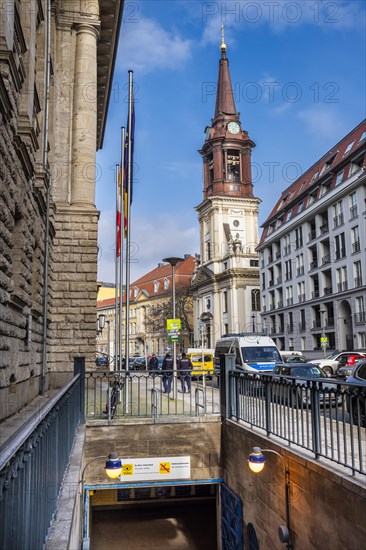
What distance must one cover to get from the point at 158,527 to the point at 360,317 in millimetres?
31961

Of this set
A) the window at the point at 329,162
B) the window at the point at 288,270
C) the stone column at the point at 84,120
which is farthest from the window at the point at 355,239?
the stone column at the point at 84,120

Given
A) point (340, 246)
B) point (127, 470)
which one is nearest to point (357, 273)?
point (340, 246)

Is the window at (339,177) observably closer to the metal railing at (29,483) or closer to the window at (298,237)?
the window at (298,237)

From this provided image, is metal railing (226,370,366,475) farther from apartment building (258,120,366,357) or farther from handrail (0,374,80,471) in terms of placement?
apartment building (258,120,366,357)

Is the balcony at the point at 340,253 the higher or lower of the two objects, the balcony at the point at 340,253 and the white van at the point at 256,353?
the higher

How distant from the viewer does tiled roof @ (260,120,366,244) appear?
160 feet

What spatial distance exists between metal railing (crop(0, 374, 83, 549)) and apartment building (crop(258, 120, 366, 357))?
4125 centimetres

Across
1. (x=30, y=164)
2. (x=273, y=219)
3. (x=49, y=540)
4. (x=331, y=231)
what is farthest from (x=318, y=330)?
(x=49, y=540)

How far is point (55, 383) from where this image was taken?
18188 millimetres

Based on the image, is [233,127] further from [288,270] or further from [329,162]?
[329,162]

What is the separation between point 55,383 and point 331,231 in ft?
126

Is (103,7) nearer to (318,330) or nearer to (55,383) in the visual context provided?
(55,383)

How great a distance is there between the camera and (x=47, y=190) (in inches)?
644

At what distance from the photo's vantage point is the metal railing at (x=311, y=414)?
21.1ft
